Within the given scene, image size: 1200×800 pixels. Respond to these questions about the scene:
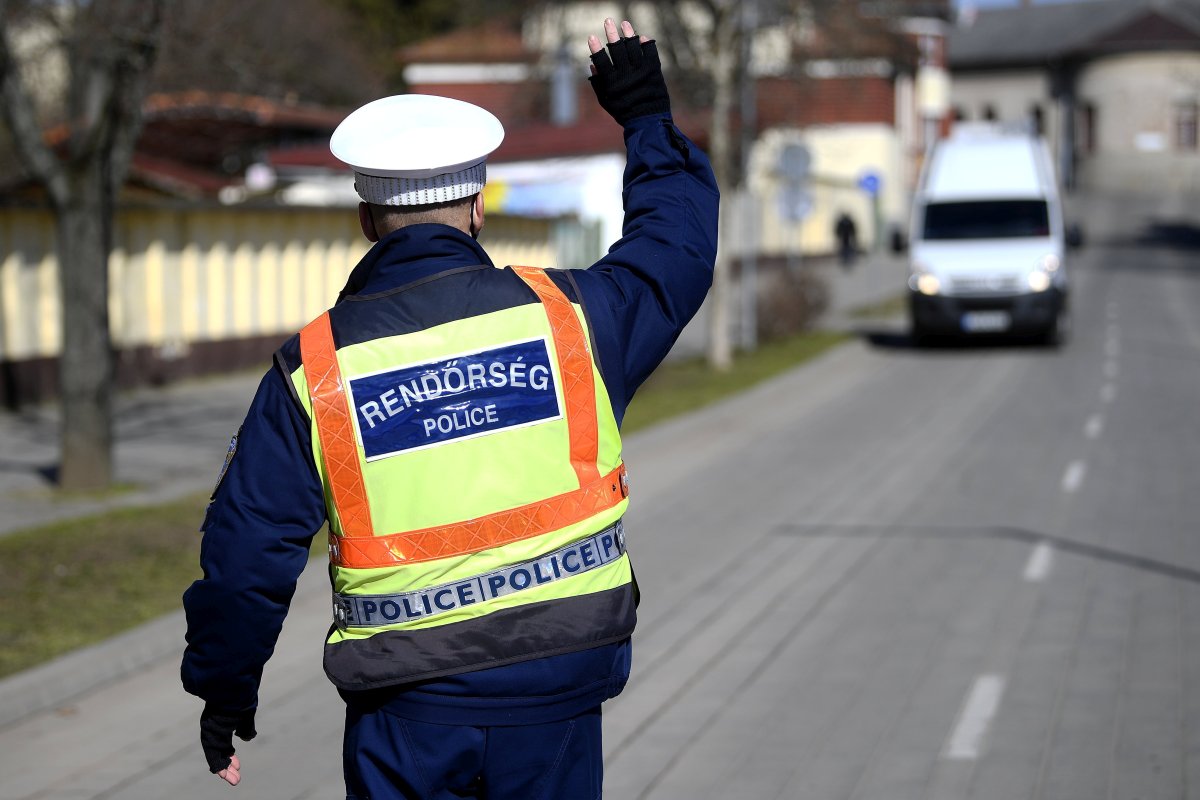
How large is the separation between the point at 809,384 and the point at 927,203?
574cm

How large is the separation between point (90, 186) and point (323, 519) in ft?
30.2

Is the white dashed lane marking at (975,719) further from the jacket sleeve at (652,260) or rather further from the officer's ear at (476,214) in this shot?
the officer's ear at (476,214)

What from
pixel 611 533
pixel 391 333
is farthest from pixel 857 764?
pixel 391 333

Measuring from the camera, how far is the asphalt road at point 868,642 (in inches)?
224

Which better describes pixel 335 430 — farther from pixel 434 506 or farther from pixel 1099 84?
pixel 1099 84

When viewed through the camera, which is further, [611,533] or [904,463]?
[904,463]

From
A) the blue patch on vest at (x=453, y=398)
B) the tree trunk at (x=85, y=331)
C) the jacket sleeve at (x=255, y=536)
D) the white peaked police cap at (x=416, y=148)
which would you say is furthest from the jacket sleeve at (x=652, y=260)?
the tree trunk at (x=85, y=331)

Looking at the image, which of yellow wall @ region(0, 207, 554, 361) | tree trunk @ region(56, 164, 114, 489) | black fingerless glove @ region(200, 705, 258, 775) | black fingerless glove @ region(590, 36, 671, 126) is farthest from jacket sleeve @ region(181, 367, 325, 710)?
yellow wall @ region(0, 207, 554, 361)

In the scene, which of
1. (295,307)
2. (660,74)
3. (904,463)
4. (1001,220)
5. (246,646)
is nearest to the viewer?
(246,646)

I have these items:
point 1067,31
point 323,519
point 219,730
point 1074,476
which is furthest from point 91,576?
point 1067,31

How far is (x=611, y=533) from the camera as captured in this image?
3014 mm

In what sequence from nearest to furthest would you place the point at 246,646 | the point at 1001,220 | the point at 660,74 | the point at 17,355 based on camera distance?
1. the point at 246,646
2. the point at 660,74
3. the point at 17,355
4. the point at 1001,220

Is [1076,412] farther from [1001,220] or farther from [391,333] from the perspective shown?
[391,333]

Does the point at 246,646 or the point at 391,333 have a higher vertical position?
the point at 391,333
